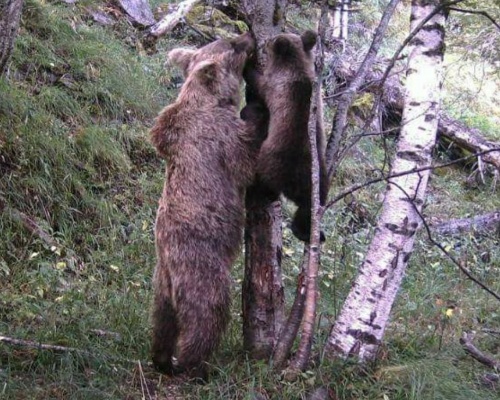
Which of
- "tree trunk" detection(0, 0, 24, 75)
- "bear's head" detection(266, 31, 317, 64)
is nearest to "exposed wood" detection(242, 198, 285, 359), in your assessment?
"bear's head" detection(266, 31, 317, 64)

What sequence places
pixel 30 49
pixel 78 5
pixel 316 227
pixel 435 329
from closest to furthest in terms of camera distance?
pixel 316 227 → pixel 435 329 → pixel 30 49 → pixel 78 5

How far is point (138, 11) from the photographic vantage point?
33.0 feet

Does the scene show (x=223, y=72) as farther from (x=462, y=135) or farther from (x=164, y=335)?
(x=462, y=135)

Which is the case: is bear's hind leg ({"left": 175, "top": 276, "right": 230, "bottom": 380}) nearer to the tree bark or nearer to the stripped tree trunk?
the stripped tree trunk

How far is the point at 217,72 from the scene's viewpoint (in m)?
3.99

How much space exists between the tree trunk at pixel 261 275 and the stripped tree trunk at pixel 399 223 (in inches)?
16.4

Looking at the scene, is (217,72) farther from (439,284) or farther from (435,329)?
(439,284)

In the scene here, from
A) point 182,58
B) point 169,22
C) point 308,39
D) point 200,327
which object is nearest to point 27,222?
point 182,58

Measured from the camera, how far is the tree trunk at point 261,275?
397cm

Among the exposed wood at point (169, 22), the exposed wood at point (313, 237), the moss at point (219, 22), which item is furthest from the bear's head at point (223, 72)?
the moss at point (219, 22)

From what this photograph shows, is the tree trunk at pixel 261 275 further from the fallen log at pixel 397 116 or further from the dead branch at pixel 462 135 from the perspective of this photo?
the dead branch at pixel 462 135

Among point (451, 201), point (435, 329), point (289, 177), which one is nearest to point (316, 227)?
point (289, 177)

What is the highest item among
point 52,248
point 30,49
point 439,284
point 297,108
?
point 297,108

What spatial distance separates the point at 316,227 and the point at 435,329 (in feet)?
5.60
